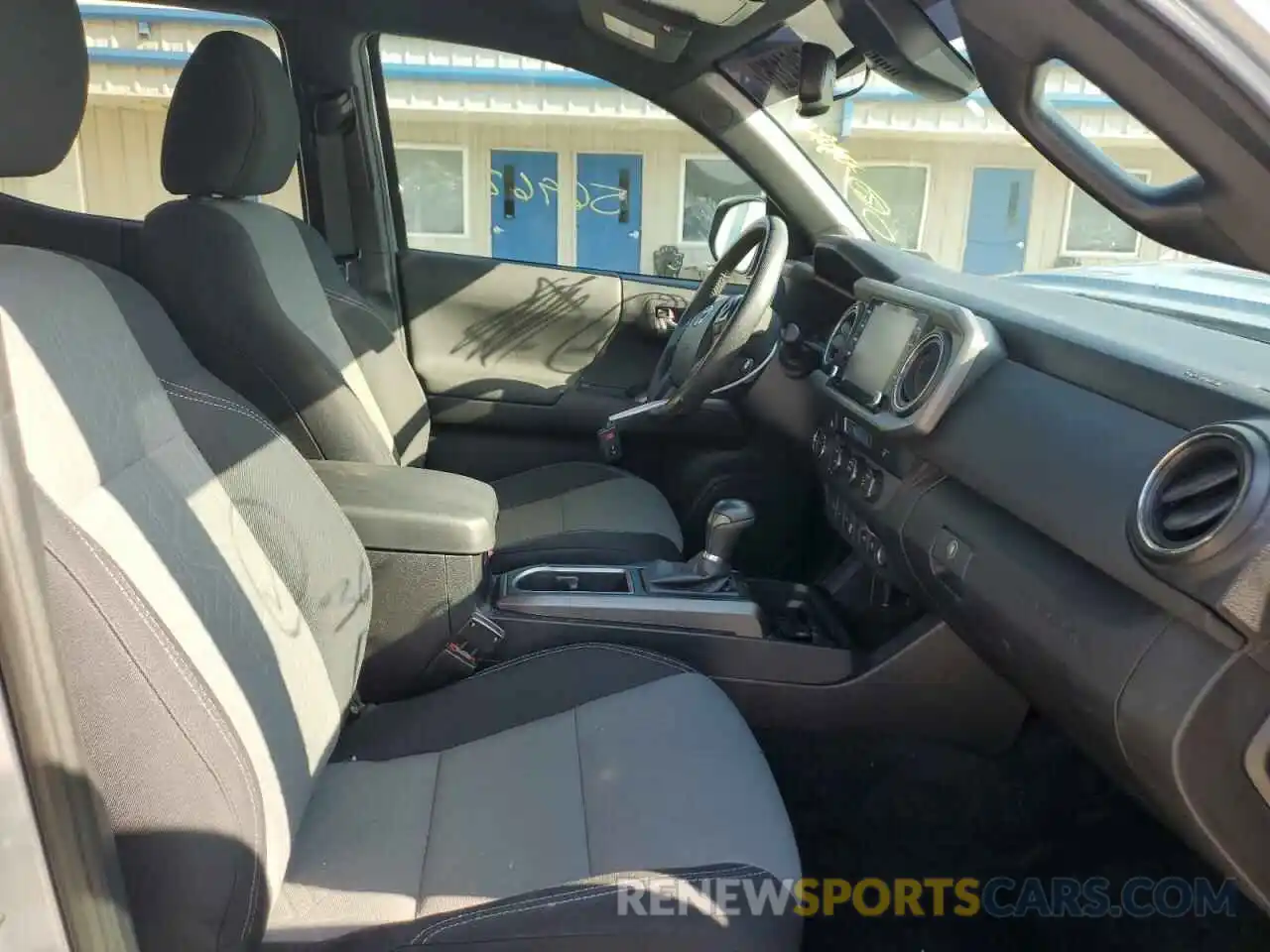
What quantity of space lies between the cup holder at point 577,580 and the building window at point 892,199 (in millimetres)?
957

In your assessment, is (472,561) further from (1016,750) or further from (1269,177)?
(1269,177)

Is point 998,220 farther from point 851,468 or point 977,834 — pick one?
point 977,834

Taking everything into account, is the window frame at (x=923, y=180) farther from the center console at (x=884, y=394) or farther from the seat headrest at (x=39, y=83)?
the seat headrest at (x=39, y=83)

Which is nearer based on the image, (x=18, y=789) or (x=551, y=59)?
(x=18, y=789)

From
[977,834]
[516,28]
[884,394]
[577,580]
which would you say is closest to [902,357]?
[884,394]

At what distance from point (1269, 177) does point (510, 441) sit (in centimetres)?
216

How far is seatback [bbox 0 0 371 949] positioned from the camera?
0.91 m

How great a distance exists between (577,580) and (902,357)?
0.66 metres

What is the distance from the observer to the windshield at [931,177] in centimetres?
204

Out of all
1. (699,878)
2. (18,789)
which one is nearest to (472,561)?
(699,878)

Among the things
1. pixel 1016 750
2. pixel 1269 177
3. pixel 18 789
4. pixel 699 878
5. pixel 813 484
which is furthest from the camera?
pixel 813 484

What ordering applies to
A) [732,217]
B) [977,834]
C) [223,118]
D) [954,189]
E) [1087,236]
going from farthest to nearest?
[954,189] < [732,217] < [1087,236] < [223,118] < [977,834]

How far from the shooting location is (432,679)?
159 centimetres

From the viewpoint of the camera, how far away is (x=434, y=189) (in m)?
3.02
